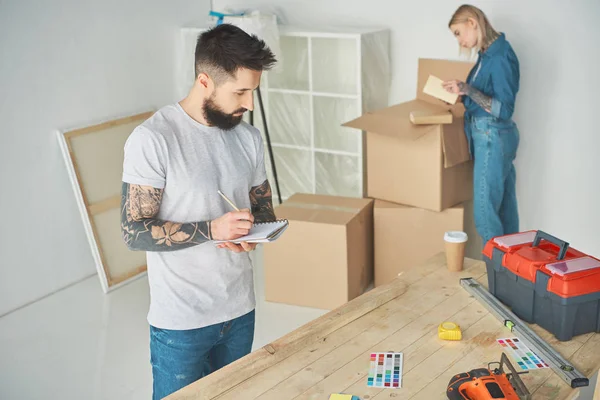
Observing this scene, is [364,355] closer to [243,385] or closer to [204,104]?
[243,385]

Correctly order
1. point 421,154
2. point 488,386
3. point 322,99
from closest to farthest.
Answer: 1. point 488,386
2. point 421,154
3. point 322,99

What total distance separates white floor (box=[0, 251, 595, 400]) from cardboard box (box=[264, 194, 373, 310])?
11 cm

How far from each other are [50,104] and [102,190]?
0.58m

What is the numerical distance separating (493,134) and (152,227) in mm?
2240

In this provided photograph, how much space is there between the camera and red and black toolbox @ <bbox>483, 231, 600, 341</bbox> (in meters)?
2.06

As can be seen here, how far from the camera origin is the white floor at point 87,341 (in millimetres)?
3268

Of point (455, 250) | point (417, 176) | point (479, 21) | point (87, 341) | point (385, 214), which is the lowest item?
point (87, 341)

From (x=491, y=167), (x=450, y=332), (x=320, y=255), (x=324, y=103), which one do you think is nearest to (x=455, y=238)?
(x=450, y=332)

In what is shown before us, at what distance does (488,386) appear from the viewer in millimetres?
1695

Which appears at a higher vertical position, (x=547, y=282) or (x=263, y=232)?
(x=263, y=232)

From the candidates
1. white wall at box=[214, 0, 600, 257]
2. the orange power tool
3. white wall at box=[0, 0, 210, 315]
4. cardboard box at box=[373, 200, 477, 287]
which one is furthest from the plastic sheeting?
the orange power tool

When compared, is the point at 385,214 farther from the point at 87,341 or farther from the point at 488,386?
the point at 488,386

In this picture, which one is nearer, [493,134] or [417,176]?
[493,134]

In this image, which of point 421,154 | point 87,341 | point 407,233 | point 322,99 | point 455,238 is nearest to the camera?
point 455,238
